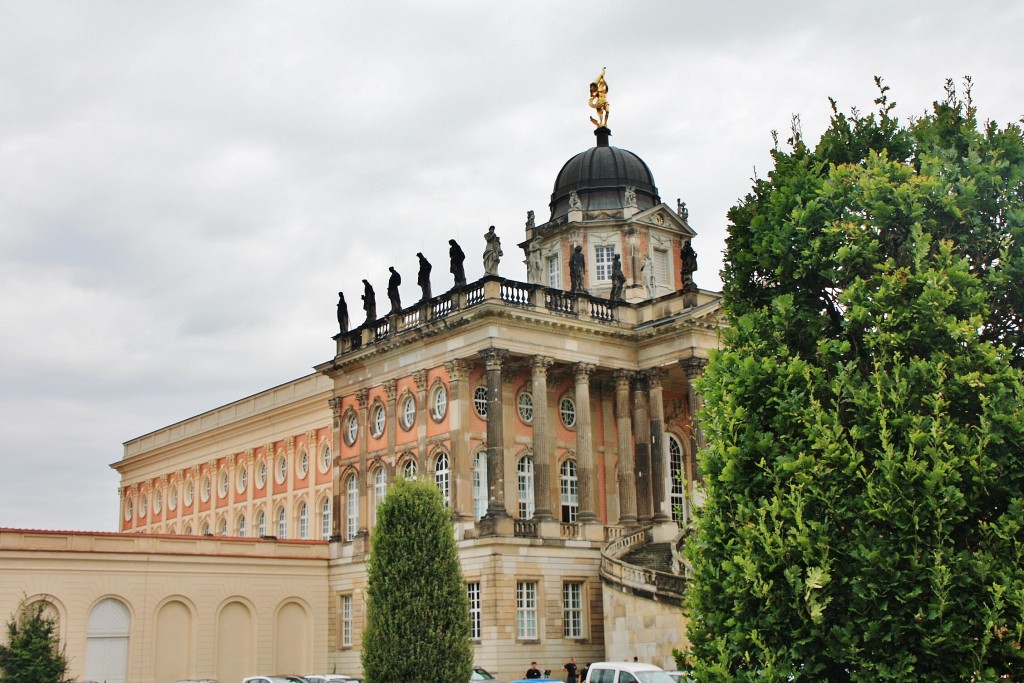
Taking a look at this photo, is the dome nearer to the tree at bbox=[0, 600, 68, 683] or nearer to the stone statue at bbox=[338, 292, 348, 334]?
the stone statue at bbox=[338, 292, 348, 334]

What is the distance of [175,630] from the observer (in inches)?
1674

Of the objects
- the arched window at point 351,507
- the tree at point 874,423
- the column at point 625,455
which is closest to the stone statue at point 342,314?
the arched window at point 351,507

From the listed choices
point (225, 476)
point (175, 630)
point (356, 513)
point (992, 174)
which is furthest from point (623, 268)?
point (992, 174)

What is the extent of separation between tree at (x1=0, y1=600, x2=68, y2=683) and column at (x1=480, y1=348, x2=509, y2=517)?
49.1ft

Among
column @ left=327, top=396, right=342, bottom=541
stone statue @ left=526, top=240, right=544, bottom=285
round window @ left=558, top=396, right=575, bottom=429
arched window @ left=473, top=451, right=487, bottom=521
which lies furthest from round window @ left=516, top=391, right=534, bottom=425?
stone statue @ left=526, top=240, right=544, bottom=285

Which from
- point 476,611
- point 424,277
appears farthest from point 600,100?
point 476,611

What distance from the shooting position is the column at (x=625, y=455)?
4331 cm

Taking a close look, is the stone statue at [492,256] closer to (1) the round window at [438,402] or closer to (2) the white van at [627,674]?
(1) the round window at [438,402]

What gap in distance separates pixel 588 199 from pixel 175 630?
24896 mm

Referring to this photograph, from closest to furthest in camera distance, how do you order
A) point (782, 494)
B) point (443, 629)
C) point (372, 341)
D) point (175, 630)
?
point (782, 494), point (443, 629), point (175, 630), point (372, 341)

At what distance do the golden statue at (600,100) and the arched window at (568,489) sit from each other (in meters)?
17.7

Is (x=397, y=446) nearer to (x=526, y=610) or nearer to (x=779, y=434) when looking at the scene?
(x=526, y=610)

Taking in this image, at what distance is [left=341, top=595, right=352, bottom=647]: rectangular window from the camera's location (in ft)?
150

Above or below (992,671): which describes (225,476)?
above
